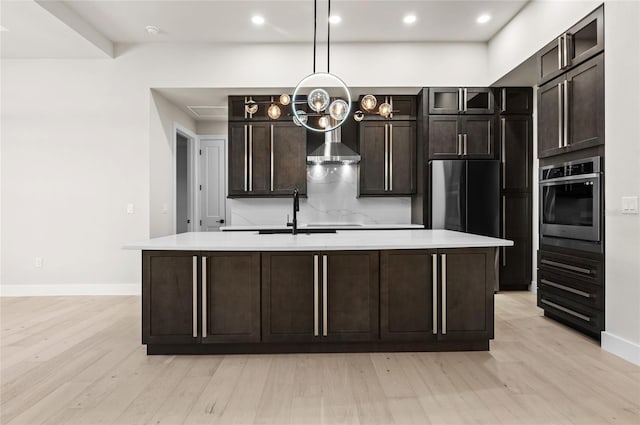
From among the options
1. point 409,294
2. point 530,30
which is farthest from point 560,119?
point 409,294

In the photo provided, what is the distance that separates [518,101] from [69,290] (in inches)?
240

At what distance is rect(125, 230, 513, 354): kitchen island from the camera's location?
2865 mm

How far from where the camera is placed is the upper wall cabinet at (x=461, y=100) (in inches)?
200

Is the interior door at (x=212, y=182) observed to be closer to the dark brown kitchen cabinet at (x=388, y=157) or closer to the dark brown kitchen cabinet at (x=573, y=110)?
the dark brown kitchen cabinet at (x=388, y=157)

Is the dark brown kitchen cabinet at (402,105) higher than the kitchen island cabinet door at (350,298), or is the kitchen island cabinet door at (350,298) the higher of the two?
the dark brown kitchen cabinet at (402,105)

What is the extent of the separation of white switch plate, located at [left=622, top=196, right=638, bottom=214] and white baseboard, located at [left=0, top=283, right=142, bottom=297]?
4989 millimetres

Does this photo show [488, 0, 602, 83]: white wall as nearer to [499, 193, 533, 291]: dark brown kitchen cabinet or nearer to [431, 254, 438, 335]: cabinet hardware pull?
[499, 193, 533, 291]: dark brown kitchen cabinet

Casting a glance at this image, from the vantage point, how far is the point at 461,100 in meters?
→ 5.08

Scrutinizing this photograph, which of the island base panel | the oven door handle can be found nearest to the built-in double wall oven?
the oven door handle

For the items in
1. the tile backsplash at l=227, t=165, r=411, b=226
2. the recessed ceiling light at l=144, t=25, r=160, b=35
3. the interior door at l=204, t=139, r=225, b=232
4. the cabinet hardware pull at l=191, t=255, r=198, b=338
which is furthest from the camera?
the interior door at l=204, t=139, r=225, b=232

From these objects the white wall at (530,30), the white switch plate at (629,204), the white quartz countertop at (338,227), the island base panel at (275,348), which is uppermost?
the white wall at (530,30)

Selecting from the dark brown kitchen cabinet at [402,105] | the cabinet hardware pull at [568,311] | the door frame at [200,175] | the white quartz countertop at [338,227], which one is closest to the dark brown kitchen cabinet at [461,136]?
the dark brown kitchen cabinet at [402,105]

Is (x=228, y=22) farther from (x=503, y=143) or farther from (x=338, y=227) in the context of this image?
(x=503, y=143)

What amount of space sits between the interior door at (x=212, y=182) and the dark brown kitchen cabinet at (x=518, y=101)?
4.56m
